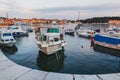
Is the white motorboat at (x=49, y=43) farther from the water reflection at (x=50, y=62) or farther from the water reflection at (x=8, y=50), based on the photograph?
the water reflection at (x=8, y=50)

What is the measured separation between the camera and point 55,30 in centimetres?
2648

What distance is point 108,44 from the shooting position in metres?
28.8

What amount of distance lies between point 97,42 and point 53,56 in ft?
45.6

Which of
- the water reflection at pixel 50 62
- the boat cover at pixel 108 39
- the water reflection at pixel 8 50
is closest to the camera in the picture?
the water reflection at pixel 50 62

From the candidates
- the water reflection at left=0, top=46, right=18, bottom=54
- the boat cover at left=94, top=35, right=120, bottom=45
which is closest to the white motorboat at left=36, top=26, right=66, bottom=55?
the water reflection at left=0, top=46, right=18, bottom=54

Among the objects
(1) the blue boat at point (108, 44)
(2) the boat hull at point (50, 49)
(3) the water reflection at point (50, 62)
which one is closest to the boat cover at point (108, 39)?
(1) the blue boat at point (108, 44)

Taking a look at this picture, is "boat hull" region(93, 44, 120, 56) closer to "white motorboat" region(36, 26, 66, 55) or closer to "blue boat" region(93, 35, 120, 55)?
"blue boat" region(93, 35, 120, 55)

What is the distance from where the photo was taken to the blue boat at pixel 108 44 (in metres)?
26.7

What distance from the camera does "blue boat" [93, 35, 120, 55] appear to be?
26.7 meters

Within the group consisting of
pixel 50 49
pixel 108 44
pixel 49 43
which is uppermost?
pixel 49 43

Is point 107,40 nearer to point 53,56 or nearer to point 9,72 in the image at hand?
point 53,56

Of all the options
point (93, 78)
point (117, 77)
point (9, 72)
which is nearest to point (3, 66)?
point (9, 72)

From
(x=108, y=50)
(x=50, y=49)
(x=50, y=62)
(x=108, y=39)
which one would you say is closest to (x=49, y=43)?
(x=50, y=49)

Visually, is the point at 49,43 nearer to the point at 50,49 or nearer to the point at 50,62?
the point at 50,49
